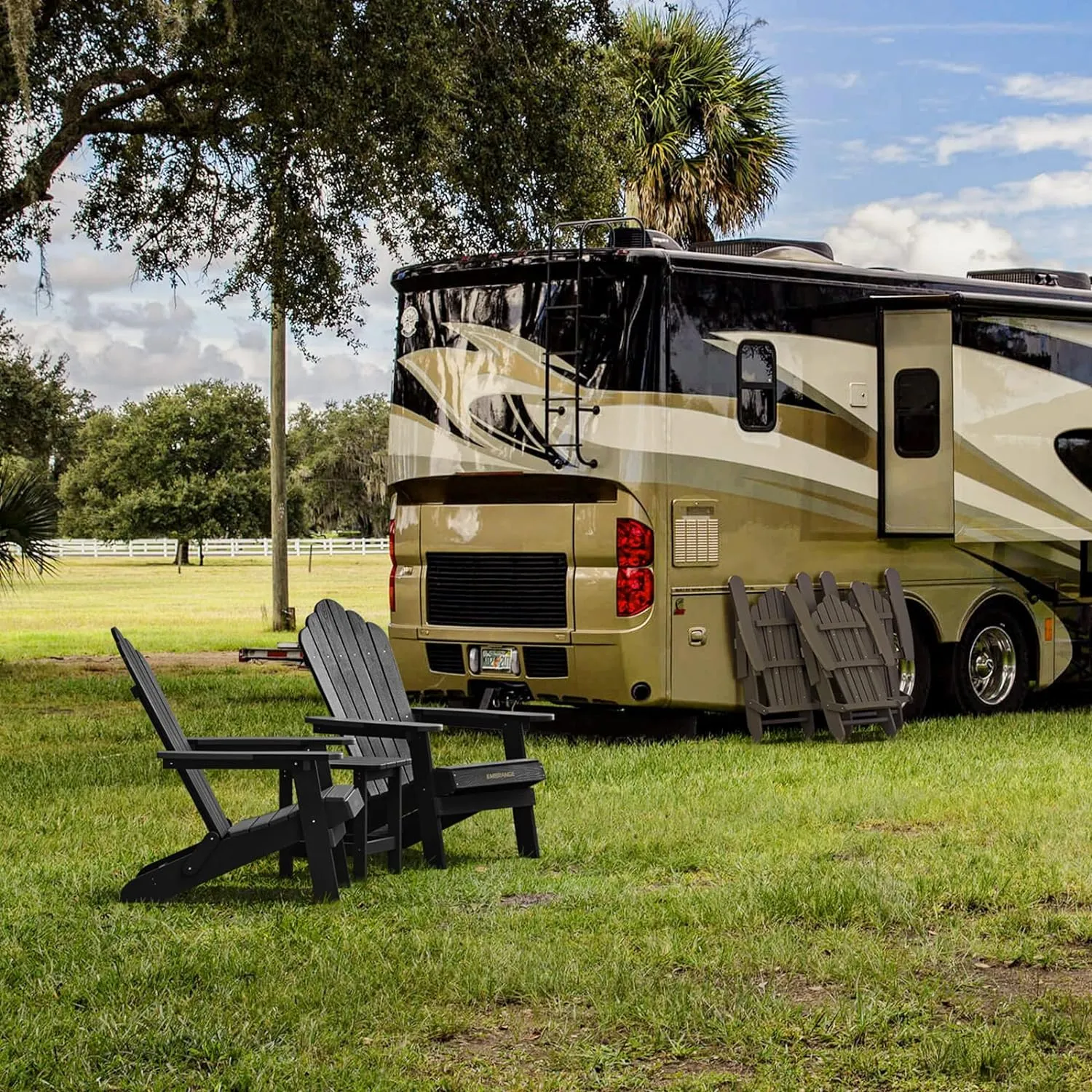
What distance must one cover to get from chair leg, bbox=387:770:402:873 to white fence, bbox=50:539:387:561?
212ft

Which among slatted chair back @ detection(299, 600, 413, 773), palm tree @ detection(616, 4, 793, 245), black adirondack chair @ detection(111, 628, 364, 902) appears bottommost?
black adirondack chair @ detection(111, 628, 364, 902)

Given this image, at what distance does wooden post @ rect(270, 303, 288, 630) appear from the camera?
24781 millimetres

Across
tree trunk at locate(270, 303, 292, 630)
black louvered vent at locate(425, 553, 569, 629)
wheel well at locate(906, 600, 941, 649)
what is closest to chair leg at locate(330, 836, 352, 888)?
black louvered vent at locate(425, 553, 569, 629)

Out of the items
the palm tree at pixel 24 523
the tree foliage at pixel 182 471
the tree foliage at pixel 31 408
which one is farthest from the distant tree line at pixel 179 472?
the palm tree at pixel 24 523

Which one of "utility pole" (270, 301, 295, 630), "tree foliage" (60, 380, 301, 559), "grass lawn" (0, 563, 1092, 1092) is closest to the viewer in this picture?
"grass lawn" (0, 563, 1092, 1092)

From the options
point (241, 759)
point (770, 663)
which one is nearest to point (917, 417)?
point (770, 663)

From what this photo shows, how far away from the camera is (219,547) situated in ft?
247

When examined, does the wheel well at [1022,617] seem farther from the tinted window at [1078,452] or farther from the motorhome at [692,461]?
the tinted window at [1078,452]

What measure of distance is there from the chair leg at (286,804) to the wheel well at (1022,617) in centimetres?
811

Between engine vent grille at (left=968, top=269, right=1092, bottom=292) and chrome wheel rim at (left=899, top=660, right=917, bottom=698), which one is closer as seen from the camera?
chrome wheel rim at (left=899, top=660, right=917, bottom=698)

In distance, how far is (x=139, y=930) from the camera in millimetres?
6691

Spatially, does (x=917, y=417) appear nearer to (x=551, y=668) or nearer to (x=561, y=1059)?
(x=551, y=668)

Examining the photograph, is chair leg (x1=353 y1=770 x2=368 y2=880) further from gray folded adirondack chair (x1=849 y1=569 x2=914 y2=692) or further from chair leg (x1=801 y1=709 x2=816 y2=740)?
gray folded adirondack chair (x1=849 y1=569 x2=914 y2=692)

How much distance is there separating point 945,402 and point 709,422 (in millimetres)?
2299
